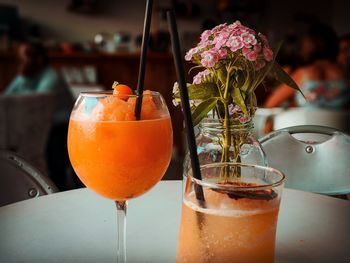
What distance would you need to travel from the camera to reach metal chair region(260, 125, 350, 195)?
133 cm

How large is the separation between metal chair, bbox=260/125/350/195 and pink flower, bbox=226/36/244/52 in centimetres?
69

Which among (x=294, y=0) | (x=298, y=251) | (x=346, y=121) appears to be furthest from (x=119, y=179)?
(x=294, y=0)

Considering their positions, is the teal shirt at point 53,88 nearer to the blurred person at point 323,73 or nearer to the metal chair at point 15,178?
the blurred person at point 323,73

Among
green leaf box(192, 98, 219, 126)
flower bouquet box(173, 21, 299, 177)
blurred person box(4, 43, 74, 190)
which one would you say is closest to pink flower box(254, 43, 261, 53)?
flower bouquet box(173, 21, 299, 177)

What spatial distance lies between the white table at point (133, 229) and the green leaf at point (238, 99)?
231mm

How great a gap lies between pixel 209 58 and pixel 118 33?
5.55 meters

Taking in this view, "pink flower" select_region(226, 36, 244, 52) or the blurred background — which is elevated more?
the blurred background

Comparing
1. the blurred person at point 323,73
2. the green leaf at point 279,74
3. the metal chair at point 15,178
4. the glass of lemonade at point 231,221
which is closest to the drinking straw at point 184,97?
the glass of lemonade at point 231,221

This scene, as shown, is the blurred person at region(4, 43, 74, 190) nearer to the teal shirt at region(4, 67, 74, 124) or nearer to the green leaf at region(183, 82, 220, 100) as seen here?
the teal shirt at region(4, 67, 74, 124)

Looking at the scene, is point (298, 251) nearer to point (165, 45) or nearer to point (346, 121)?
point (346, 121)

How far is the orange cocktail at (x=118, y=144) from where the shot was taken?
26.8 inches

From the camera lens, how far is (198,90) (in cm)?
77

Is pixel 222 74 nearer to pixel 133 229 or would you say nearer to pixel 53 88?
pixel 133 229

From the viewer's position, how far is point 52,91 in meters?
3.58
